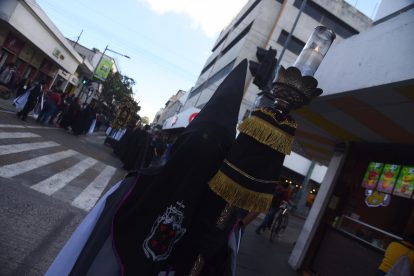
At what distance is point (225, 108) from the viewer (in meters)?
2.53

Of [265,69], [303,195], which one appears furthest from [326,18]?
[265,69]

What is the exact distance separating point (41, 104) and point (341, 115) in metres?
12.9

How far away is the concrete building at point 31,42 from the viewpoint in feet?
67.4

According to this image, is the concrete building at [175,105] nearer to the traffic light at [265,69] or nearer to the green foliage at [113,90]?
the green foliage at [113,90]

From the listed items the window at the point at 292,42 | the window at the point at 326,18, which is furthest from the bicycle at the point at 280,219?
the window at the point at 326,18

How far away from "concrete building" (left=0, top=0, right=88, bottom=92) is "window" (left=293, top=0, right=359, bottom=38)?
1913cm

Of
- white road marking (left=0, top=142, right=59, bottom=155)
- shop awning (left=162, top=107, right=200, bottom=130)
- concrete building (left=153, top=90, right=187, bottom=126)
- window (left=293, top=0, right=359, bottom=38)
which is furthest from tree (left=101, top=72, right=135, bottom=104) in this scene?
white road marking (left=0, top=142, right=59, bottom=155)

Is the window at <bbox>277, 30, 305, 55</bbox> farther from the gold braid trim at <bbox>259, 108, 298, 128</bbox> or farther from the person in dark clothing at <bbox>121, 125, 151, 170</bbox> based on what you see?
the gold braid trim at <bbox>259, 108, 298, 128</bbox>

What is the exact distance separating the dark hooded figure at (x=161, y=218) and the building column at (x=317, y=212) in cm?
625

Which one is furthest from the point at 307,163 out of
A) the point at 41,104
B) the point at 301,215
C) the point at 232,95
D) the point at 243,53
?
the point at 232,95

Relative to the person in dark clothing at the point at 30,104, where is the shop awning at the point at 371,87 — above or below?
above

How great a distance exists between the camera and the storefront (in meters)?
6.63

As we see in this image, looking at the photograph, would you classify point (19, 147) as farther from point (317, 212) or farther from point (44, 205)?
point (317, 212)

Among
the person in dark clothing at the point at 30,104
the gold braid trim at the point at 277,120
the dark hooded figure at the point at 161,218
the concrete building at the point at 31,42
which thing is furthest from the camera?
the concrete building at the point at 31,42
